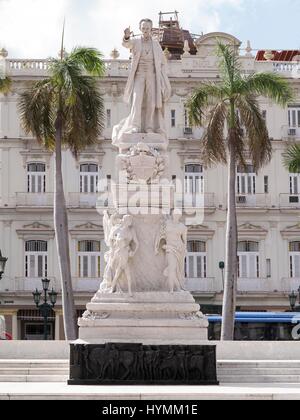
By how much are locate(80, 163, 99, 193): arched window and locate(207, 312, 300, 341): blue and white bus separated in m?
12.6

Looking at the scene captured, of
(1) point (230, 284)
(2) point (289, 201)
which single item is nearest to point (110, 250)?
(1) point (230, 284)

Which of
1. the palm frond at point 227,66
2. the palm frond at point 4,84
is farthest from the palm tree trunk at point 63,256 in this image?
the palm frond at point 227,66

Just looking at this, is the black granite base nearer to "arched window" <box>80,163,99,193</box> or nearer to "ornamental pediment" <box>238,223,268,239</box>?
"ornamental pediment" <box>238,223,268,239</box>

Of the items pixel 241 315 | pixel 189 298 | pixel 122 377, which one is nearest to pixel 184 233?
pixel 189 298

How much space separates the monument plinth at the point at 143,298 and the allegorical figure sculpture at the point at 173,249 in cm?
2

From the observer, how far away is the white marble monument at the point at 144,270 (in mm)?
18406

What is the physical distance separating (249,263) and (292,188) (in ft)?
14.5

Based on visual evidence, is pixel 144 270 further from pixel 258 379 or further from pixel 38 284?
pixel 38 284

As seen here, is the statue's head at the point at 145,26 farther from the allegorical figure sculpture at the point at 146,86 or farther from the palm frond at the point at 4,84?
the palm frond at the point at 4,84

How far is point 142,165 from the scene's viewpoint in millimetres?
19344

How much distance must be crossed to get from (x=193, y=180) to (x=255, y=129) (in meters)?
17.3

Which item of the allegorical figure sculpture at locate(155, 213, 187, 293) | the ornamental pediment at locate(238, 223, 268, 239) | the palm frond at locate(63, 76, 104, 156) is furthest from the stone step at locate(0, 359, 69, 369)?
the ornamental pediment at locate(238, 223, 268, 239)
